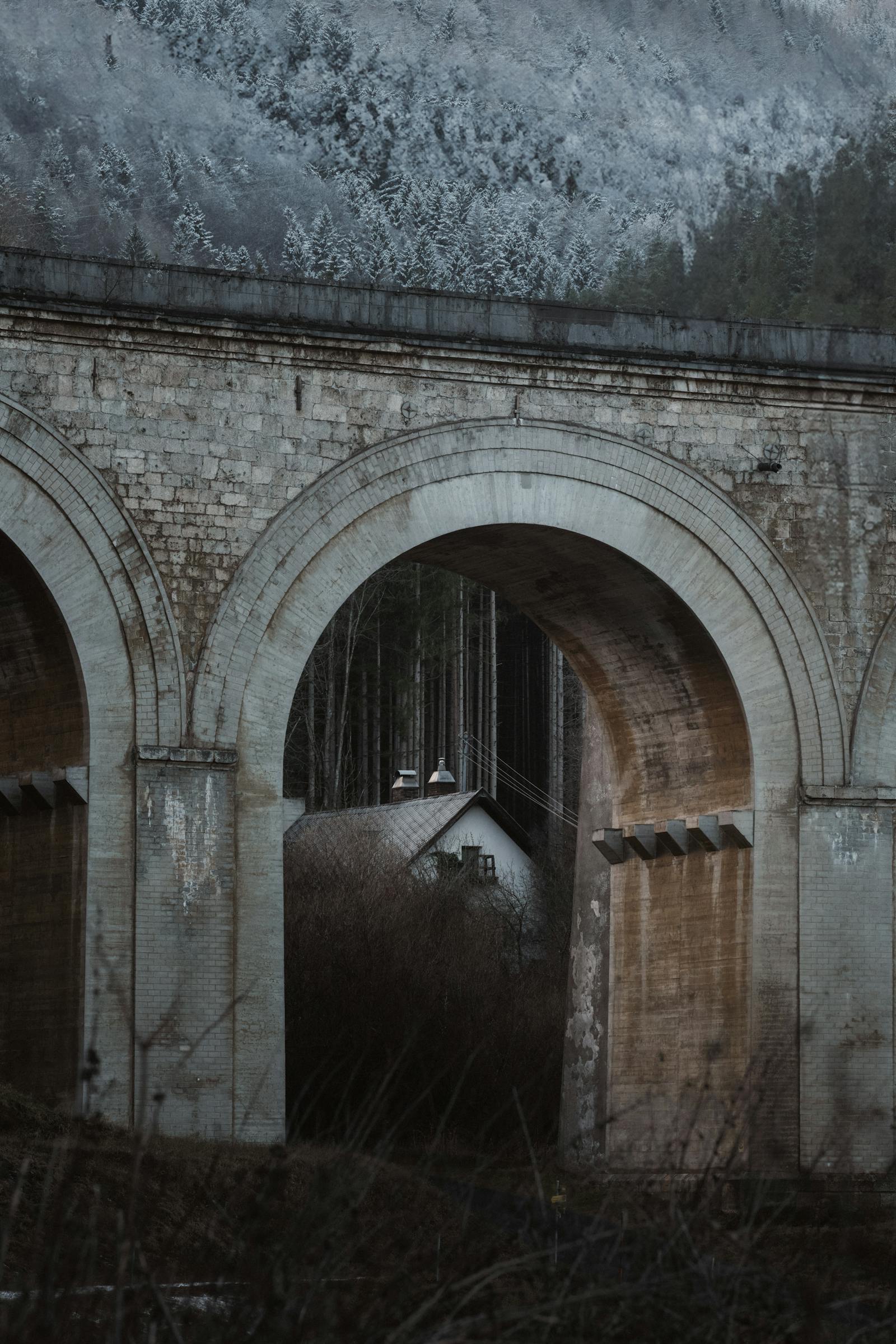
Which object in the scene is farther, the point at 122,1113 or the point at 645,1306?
the point at 122,1113

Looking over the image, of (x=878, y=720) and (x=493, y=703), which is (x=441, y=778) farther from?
(x=878, y=720)

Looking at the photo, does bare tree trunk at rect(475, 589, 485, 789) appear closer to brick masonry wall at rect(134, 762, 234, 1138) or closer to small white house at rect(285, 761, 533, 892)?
small white house at rect(285, 761, 533, 892)

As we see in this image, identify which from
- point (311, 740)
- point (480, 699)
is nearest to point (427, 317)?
point (311, 740)

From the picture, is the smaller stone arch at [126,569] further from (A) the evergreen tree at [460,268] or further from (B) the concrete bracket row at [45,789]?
(A) the evergreen tree at [460,268]

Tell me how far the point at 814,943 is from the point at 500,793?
84.0 feet

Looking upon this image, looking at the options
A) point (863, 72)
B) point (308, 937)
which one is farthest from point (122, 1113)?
point (863, 72)

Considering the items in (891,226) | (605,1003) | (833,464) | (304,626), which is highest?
(891,226)

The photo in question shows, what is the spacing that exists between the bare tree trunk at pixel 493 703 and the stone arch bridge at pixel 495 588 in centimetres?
2267

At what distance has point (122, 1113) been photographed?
15.0 m

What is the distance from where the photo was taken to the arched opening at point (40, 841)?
51.0 feet

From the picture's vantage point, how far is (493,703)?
4253 centimetres

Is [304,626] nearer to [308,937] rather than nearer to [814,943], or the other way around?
[814,943]

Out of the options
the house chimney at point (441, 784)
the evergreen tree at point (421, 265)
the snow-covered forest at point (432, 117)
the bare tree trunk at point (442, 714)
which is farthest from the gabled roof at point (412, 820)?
the snow-covered forest at point (432, 117)

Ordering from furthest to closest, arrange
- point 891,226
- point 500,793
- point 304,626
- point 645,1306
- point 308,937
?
point 891,226
point 500,793
point 308,937
point 304,626
point 645,1306
